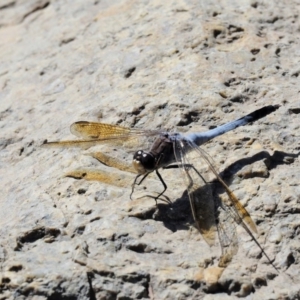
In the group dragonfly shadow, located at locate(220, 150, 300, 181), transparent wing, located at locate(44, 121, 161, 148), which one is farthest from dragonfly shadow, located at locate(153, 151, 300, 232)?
transparent wing, located at locate(44, 121, 161, 148)

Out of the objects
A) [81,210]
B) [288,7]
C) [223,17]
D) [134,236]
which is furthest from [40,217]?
[288,7]

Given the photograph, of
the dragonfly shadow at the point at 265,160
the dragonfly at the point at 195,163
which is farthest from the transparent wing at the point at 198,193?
the dragonfly shadow at the point at 265,160

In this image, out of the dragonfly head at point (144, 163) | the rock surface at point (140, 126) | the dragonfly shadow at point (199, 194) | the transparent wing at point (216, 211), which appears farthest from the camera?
the dragonfly head at point (144, 163)

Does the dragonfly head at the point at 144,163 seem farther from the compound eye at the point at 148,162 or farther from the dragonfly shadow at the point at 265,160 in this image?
the dragonfly shadow at the point at 265,160

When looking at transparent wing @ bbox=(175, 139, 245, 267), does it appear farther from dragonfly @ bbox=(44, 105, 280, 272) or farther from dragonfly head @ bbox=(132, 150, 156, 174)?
dragonfly head @ bbox=(132, 150, 156, 174)

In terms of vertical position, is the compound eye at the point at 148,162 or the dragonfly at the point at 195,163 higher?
the compound eye at the point at 148,162

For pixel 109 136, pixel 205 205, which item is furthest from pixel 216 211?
pixel 109 136

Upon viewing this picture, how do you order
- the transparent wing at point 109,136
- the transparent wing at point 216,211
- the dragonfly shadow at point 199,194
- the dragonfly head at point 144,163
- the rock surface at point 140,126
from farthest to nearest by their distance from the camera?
the transparent wing at point 109,136 < the dragonfly head at point 144,163 < the dragonfly shadow at point 199,194 < the transparent wing at point 216,211 < the rock surface at point 140,126
